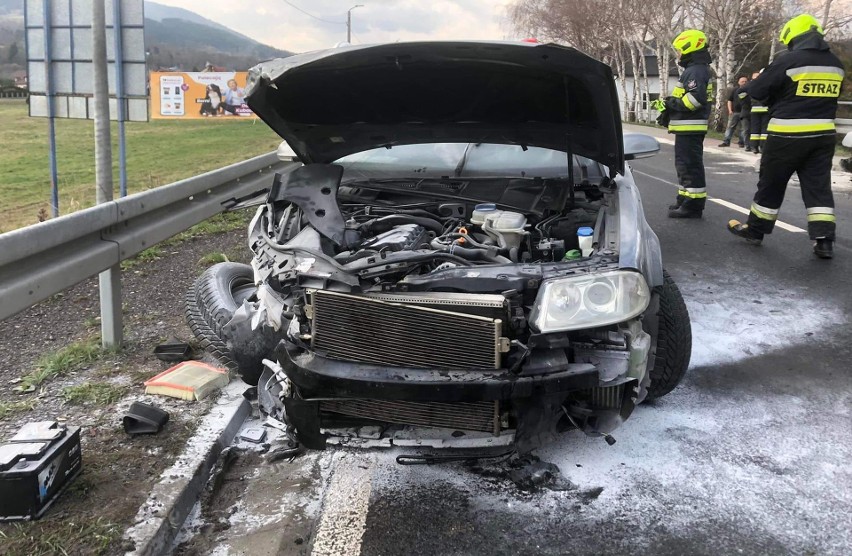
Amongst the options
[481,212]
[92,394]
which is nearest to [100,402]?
[92,394]

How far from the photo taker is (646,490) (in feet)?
9.31

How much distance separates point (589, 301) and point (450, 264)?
0.58m

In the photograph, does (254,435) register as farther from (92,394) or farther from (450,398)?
(450,398)

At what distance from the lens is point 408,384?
98.3 inches

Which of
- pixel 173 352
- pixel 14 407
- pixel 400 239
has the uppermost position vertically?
pixel 400 239

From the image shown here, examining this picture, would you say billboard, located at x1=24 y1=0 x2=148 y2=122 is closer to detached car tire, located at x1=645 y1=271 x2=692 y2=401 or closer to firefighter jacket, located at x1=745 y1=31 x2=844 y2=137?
detached car tire, located at x1=645 y1=271 x2=692 y2=401

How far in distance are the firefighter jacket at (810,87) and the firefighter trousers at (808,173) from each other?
9cm

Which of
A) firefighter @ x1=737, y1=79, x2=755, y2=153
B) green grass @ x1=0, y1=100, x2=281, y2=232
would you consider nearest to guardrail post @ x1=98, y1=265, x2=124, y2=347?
green grass @ x1=0, y1=100, x2=281, y2=232

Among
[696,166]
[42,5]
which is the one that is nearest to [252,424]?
[42,5]

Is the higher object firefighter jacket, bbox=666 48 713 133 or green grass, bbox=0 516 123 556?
firefighter jacket, bbox=666 48 713 133

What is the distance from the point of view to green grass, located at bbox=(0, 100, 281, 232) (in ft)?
37.0

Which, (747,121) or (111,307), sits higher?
(747,121)

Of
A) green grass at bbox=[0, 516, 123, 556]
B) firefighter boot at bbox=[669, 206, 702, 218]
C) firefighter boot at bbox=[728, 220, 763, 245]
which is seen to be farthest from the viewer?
firefighter boot at bbox=[669, 206, 702, 218]

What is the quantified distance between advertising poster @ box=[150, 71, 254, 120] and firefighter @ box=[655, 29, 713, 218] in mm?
29693
